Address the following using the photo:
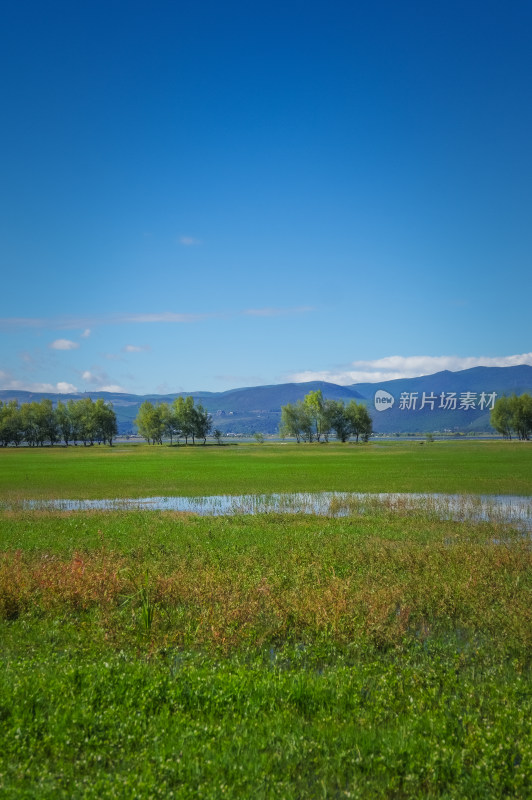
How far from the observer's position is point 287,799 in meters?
6.84

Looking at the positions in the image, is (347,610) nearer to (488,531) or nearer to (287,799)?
(287,799)

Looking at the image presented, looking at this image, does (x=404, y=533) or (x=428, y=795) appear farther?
(x=404, y=533)

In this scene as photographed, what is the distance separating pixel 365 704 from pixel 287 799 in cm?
275

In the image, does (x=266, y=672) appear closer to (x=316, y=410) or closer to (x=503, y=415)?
(x=316, y=410)

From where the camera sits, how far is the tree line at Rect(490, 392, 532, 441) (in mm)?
186000

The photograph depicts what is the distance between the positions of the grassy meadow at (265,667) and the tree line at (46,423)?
170 m

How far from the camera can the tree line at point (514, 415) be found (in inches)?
7323

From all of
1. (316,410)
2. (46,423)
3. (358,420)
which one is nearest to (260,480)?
(358,420)

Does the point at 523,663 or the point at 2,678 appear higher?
the point at 2,678

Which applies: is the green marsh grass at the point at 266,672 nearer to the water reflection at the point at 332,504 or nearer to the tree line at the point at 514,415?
the water reflection at the point at 332,504

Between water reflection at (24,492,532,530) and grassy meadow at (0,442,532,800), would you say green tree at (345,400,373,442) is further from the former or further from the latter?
grassy meadow at (0,442,532,800)

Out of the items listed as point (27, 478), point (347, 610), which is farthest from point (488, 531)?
point (27, 478)

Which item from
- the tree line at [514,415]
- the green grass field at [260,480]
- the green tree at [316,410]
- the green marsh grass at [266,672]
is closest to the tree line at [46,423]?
the green tree at [316,410]

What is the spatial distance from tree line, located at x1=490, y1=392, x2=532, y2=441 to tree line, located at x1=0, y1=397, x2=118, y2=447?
133 m
